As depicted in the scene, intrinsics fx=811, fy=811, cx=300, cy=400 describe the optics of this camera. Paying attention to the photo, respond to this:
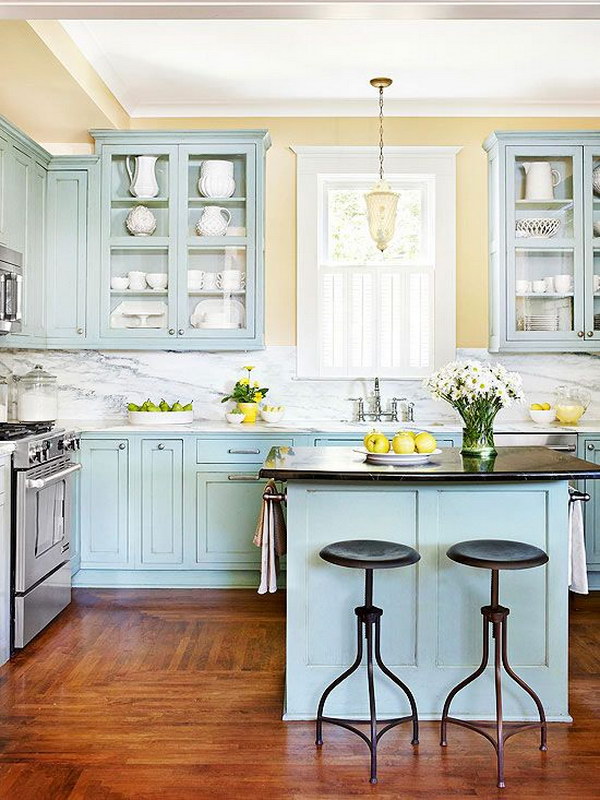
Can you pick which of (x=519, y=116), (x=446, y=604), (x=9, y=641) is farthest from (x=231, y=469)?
(x=519, y=116)

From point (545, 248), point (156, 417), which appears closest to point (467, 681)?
point (156, 417)

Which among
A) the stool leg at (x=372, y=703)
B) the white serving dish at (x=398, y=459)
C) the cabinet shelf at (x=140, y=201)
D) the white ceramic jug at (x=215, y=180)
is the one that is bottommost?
the stool leg at (x=372, y=703)

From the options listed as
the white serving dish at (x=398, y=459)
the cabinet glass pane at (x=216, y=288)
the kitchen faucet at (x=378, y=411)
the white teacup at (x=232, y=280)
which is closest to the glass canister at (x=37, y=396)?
the cabinet glass pane at (x=216, y=288)

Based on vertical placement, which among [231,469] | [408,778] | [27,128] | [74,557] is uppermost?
[27,128]

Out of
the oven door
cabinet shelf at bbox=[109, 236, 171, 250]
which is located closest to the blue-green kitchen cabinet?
cabinet shelf at bbox=[109, 236, 171, 250]

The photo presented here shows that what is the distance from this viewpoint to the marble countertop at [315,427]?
4.91 m

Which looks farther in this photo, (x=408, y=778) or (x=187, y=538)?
(x=187, y=538)

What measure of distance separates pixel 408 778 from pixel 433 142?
4.19 meters

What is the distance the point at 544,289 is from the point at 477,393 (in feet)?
7.42

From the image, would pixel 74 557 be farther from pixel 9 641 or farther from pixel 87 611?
pixel 9 641

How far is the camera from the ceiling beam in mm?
→ 2604

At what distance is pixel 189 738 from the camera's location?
2.96 m

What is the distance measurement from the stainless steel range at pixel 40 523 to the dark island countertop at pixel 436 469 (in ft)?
4.28

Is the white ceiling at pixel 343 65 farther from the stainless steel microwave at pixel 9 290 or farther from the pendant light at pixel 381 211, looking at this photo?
the stainless steel microwave at pixel 9 290
